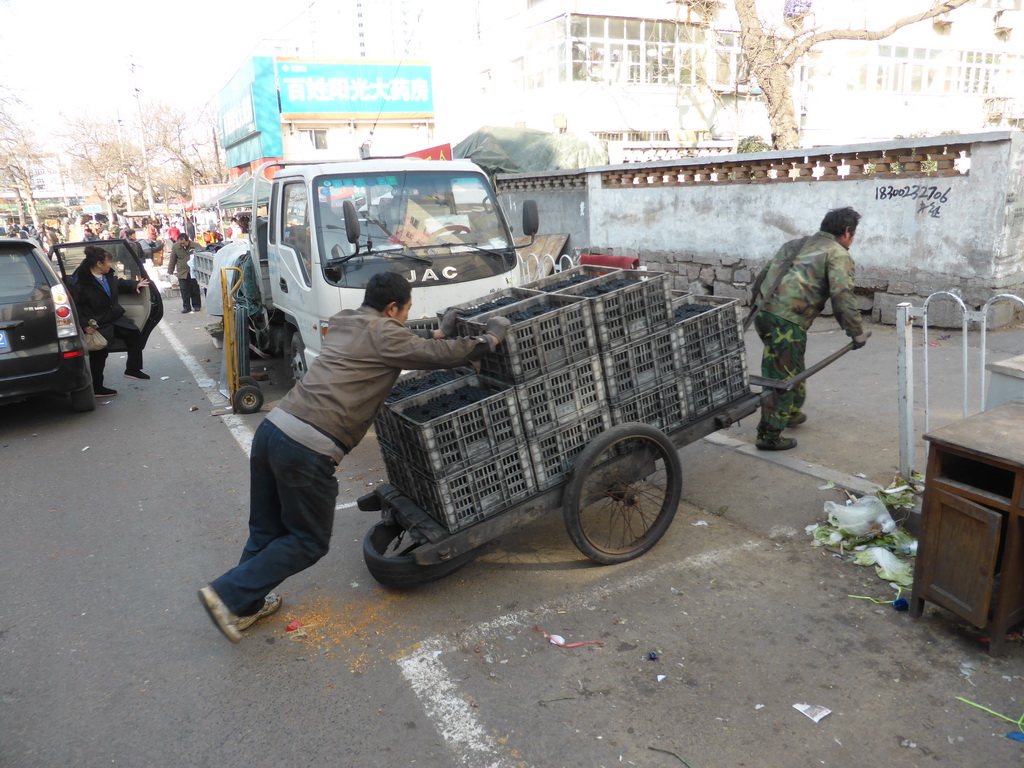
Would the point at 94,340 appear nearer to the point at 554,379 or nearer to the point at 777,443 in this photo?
the point at 554,379

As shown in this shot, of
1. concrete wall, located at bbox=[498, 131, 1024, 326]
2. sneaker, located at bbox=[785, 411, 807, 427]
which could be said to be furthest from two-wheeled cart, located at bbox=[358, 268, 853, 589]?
concrete wall, located at bbox=[498, 131, 1024, 326]

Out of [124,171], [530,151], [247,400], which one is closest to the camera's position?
[247,400]

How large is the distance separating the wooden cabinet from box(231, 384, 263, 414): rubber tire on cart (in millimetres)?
6322

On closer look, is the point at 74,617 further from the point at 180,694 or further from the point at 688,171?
the point at 688,171

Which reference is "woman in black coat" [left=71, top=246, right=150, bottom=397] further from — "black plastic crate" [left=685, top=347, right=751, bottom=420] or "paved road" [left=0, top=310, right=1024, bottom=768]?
"black plastic crate" [left=685, top=347, right=751, bottom=420]

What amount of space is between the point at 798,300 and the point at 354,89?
3080 cm

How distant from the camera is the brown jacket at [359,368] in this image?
3379 mm

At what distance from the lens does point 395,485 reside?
13.2ft

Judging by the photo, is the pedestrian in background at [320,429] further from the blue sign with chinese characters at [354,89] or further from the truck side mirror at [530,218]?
the blue sign with chinese characters at [354,89]

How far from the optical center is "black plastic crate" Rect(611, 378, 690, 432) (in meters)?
3.94

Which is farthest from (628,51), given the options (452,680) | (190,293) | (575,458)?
(452,680)

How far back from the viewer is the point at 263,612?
3.68 m

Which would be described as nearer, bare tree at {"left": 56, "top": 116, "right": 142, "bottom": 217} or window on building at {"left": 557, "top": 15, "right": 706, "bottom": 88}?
window on building at {"left": 557, "top": 15, "right": 706, "bottom": 88}

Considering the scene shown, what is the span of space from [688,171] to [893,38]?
21776 mm
